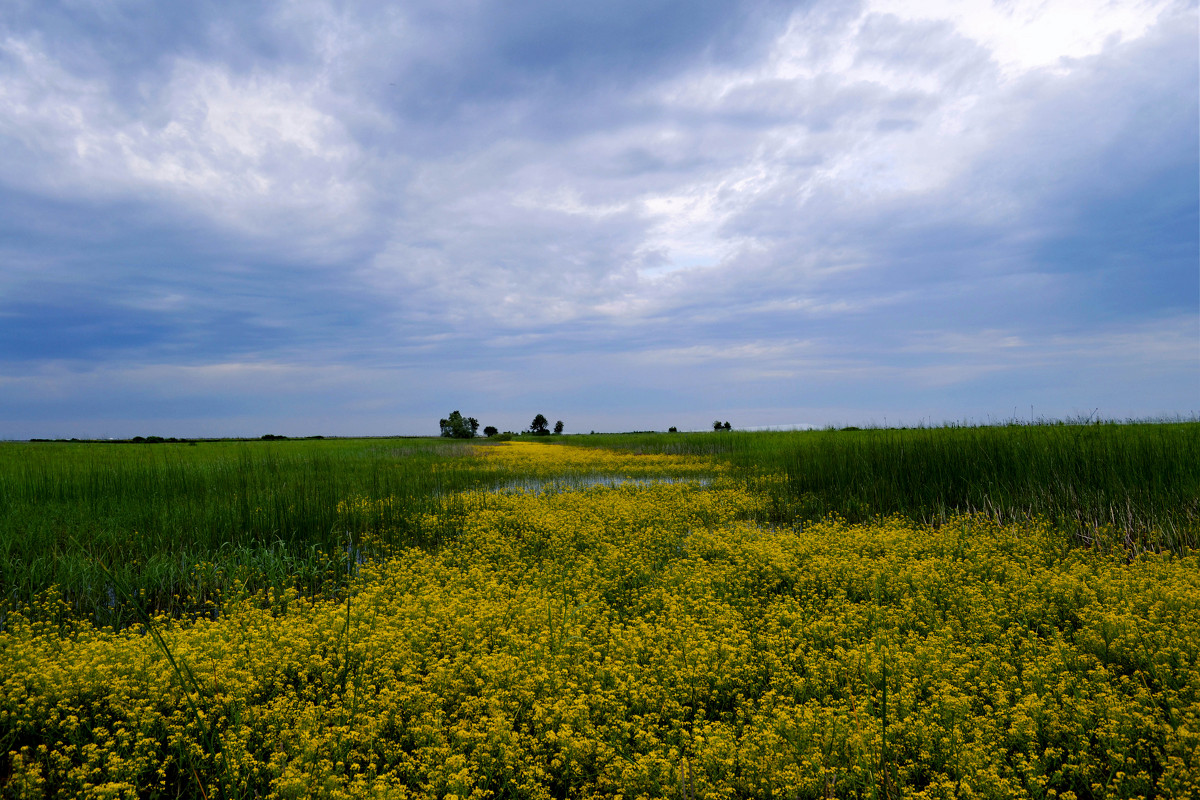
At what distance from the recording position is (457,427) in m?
51.0

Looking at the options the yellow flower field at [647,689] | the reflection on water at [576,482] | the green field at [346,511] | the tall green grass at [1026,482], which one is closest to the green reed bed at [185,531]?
the green field at [346,511]

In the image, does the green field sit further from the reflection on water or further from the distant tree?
the distant tree

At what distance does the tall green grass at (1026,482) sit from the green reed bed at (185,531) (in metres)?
7.74

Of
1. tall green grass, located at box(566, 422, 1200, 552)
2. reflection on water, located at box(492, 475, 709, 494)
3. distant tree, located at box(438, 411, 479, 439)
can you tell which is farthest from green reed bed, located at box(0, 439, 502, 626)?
distant tree, located at box(438, 411, 479, 439)

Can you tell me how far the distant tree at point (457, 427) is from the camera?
51.1 meters

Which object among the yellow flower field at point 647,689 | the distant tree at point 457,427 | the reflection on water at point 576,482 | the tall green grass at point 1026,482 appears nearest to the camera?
the yellow flower field at point 647,689

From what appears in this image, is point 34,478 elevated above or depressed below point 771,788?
above

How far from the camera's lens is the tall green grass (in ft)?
27.1

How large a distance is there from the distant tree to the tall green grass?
135ft

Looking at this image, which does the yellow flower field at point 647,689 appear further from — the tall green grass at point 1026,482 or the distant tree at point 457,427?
the distant tree at point 457,427

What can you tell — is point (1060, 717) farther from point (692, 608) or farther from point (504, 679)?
point (504, 679)

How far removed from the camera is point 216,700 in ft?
12.7

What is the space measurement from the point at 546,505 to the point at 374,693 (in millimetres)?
6987

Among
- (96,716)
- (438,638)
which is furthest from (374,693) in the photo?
(96,716)
